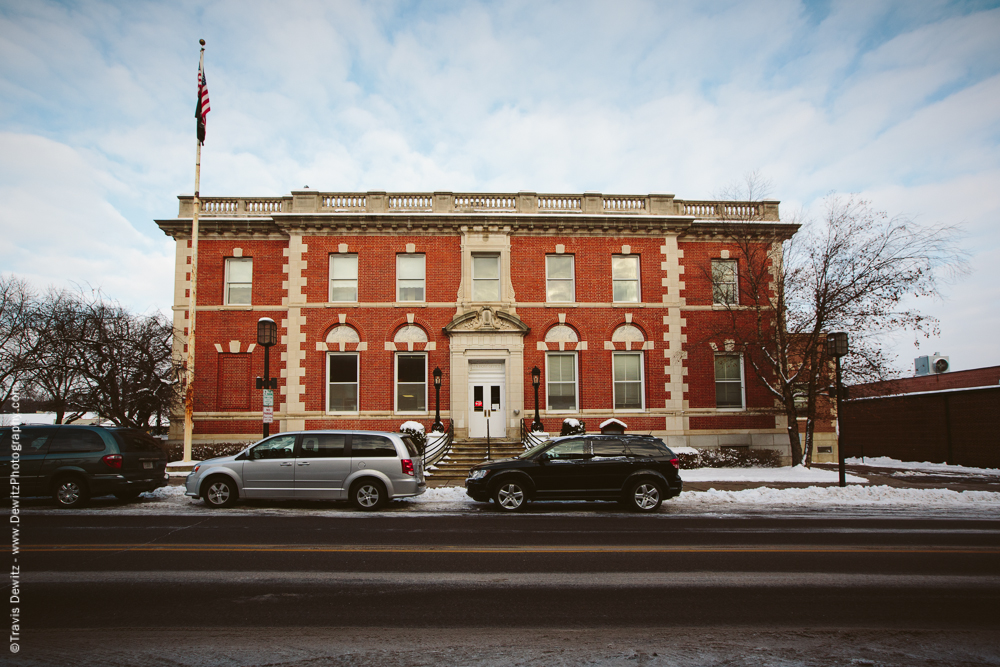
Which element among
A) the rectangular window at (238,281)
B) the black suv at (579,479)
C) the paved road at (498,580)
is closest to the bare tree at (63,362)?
the rectangular window at (238,281)

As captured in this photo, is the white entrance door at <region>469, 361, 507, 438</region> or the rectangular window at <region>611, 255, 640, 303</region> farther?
the rectangular window at <region>611, 255, 640, 303</region>

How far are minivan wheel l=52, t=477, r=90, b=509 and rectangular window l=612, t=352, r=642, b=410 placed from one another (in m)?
16.4

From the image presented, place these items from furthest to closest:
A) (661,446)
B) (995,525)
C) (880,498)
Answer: (880,498), (661,446), (995,525)

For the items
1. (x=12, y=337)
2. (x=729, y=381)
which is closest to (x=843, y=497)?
(x=729, y=381)

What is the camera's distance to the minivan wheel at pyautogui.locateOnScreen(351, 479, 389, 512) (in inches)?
480

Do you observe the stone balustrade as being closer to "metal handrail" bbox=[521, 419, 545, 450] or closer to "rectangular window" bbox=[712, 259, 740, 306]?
"rectangular window" bbox=[712, 259, 740, 306]

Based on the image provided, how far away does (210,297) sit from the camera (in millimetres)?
22219

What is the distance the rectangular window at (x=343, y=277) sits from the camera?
73.1 feet

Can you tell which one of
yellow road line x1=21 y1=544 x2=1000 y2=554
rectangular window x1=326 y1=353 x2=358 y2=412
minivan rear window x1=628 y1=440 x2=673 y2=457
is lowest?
yellow road line x1=21 y1=544 x2=1000 y2=554

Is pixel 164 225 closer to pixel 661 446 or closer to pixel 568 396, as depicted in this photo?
pixel 568 396

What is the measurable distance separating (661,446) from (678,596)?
692cm

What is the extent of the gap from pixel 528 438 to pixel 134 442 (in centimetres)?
1187

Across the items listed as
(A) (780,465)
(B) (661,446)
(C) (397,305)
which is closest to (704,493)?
(B) (661,446)

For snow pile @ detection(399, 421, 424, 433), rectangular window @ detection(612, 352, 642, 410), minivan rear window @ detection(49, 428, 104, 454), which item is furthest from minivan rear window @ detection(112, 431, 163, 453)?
rectangular window @ detection(612, 352, 642, 410)
